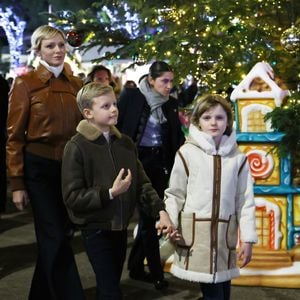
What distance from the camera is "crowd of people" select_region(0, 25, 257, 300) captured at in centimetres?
361

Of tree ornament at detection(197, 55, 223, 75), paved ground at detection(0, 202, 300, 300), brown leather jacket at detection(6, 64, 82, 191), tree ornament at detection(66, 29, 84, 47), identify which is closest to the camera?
brown leather jacket at detection(6, 64, 82, 191)

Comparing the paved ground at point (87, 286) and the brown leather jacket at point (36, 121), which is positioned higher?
the brown leather jacket at point (36, 121)

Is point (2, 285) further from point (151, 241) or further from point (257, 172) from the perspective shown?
point (257, 172)

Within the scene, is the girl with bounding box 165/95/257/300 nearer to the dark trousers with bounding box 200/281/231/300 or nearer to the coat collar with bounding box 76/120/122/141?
the dark trousers with bounding box 200/281/231/300

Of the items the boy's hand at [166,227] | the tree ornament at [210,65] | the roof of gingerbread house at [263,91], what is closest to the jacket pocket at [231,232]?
the boy's hand at [166,227]

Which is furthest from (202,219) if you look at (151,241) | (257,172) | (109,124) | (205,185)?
(257,172)

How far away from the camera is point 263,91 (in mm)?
5684

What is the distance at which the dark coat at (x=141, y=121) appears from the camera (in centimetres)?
527

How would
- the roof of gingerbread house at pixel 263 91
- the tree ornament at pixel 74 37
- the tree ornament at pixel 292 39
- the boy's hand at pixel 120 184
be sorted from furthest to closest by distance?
the tree ornament at pixel 74 37 → the tree ornament at pixel 292 39 → the roof of gingerbread house at pixel 263 91 → the boy's hand at pixel 120 184

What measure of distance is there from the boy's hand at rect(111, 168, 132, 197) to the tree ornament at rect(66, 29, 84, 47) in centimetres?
425

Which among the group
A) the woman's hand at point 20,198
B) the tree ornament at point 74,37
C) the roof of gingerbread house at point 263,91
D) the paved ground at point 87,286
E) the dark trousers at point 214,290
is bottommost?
the paved ground at point 87,286

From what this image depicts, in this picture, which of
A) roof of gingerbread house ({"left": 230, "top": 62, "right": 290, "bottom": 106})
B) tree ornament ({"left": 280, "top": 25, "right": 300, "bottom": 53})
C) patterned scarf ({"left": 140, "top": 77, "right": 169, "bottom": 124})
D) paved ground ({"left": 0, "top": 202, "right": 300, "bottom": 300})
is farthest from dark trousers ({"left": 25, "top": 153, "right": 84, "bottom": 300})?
tree ornament ({"left": 280, "top": 25, "right": 300, "bottom": 53})

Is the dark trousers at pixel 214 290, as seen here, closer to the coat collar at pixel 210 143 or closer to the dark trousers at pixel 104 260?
the dark trousers at pixel 104 260

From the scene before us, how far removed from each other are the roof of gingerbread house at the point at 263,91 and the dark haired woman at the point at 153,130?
29.1 inches
